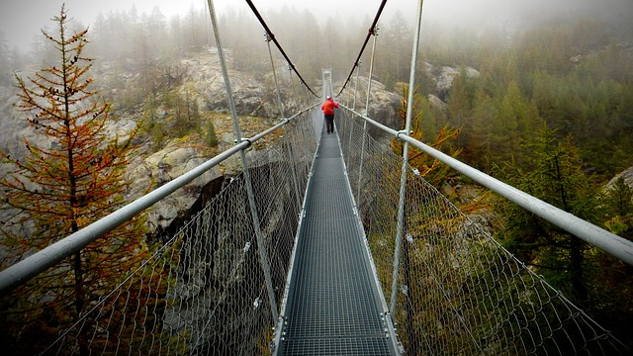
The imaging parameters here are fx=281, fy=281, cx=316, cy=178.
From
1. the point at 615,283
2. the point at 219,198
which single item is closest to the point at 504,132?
the point at 615,283

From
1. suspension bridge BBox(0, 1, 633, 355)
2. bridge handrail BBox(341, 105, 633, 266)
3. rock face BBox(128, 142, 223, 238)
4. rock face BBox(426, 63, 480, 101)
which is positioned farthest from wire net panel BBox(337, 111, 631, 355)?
rock face BBox(426, 63, 480, 101)

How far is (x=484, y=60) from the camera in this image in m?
43.7

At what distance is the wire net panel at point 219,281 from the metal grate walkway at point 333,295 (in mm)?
188

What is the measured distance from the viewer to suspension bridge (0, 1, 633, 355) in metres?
0.59

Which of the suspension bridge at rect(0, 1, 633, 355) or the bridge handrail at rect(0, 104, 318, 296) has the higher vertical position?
the bridge handrail at rect(0, 104, 318, 296)

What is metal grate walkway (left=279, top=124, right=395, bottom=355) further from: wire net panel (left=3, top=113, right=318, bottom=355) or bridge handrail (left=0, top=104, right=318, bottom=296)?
bridge handrail (left=0, top=104, right=318, bottom=296)

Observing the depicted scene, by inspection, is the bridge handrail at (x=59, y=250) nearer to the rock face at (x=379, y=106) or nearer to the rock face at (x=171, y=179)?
the rock face at (x=171, y=179)

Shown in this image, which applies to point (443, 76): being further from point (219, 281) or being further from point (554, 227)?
point (219, 281)

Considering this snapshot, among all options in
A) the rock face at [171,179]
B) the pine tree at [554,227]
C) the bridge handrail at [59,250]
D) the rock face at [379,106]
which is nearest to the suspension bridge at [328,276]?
the bridge handrail at [59,250]

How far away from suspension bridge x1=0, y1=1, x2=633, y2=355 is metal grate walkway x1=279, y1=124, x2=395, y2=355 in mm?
11

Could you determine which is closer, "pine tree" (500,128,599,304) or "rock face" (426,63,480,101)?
"pine tree" (500,128,599,304)

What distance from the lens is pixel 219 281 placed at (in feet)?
4.23

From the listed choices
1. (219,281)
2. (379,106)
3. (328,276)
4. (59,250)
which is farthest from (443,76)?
(59,250)

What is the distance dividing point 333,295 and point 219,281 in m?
1.27
